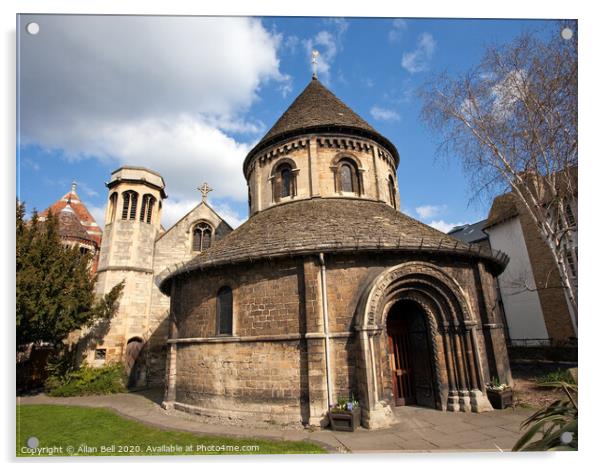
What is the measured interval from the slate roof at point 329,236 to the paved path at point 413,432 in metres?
4.25

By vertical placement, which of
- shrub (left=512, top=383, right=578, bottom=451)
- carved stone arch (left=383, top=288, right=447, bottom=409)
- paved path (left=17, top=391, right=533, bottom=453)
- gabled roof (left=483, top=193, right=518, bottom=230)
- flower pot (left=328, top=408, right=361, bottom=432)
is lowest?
paved path (left=17, top=391, right=533, bottom=453)

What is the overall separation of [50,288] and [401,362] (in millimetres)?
13249

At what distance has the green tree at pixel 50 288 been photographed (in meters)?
11.1

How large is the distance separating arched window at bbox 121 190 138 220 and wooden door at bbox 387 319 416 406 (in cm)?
1588

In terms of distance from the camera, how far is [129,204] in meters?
18.7

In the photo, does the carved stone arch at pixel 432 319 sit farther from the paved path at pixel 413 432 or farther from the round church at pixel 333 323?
the paved path at pixel 413 432

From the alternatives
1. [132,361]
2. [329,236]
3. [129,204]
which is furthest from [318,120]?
[132,361]

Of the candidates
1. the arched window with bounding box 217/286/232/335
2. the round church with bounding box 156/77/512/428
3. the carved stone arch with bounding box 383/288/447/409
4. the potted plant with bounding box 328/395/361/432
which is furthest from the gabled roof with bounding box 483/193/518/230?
the arched window with bounding box 217/286/232/335

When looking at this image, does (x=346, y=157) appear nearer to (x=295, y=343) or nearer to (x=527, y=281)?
(x=295, y=343)

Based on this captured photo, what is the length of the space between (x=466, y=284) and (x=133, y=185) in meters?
18.0

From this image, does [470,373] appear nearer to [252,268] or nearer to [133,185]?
[252,268]

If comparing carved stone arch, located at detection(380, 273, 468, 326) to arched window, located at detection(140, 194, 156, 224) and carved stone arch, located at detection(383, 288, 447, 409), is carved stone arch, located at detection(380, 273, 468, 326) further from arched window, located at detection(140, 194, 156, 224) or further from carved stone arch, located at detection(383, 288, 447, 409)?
arched window, located at detection(140, 194, 156, 224)

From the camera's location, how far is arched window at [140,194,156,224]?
62.2 ft

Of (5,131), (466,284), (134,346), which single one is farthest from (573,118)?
(134,346)
